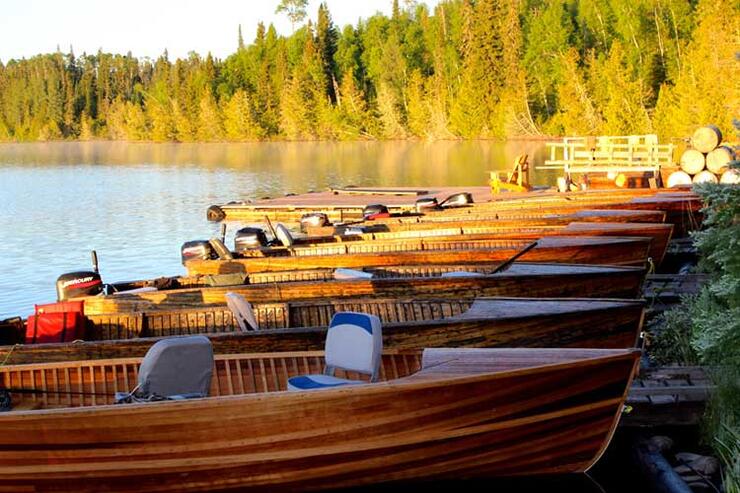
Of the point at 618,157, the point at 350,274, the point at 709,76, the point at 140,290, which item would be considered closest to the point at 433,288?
the point at 350,274

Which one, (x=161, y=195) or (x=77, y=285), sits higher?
(x=161, y=195)

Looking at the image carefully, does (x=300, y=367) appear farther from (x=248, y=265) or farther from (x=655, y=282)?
(x=655, y=282)

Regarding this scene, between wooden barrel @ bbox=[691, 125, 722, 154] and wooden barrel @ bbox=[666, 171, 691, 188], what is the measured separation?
41.9 inches

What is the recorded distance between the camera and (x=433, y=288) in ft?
38.8

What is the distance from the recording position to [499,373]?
707cm

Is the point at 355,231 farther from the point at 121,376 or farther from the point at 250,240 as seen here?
the point at 121,376

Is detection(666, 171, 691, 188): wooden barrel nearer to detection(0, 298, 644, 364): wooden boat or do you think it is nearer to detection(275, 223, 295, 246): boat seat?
detection(275, 223, 295, 246): boat seat

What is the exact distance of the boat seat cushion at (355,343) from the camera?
7809 millimetres

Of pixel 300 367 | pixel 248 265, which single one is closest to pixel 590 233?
pixel 248 265

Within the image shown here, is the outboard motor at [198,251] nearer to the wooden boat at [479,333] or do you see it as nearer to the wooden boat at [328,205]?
the wooden boat at [479,333]

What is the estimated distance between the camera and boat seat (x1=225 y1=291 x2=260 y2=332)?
10398 millimetres

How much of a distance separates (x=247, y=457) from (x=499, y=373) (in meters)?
2.08

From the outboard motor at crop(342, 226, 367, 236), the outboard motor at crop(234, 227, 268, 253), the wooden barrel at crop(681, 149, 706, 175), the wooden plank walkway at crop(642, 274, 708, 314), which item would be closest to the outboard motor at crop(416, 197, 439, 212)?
the outboard motor at crop(342, 226, 367, 236)

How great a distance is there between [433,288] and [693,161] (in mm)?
14726
